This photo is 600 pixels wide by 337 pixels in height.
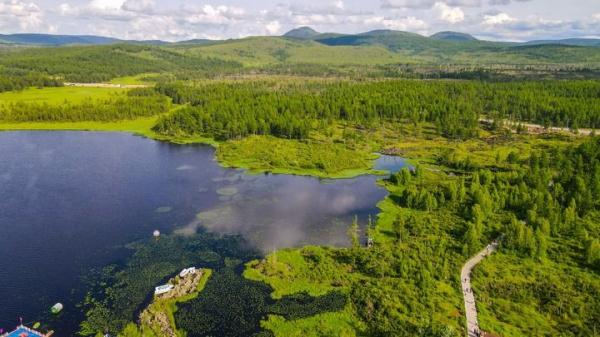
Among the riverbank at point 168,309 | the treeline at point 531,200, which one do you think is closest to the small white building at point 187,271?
the riverbank at point 168,309

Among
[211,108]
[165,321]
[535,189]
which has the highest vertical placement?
[211,108]

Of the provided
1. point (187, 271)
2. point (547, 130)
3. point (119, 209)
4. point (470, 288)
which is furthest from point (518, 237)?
point (547, 130)

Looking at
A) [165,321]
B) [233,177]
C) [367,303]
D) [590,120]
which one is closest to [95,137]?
[233,177]

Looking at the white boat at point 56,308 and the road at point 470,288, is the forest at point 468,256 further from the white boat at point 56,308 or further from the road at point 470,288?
the white boat at point 56,308

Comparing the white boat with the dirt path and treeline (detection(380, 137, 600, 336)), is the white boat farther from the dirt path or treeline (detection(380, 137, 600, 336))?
the dirt path

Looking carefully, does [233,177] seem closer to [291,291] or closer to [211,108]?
[291,291]

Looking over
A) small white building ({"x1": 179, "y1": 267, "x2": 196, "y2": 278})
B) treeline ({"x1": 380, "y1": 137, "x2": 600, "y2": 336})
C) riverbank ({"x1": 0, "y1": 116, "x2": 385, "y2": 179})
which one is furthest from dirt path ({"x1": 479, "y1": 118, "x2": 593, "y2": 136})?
small white building ({"x1": 179, "y1": 267, "x2": 196, "y2": 278})
